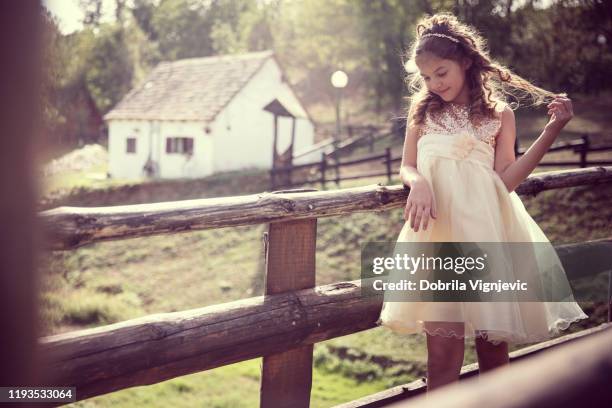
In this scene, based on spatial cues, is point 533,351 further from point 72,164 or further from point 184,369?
point 72,164

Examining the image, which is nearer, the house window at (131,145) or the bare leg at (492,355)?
the bare leg at (492,355)

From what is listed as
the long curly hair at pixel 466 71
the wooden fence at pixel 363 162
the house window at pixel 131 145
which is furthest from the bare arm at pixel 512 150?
the house window at pixel 131 145

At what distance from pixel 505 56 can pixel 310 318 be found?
2376 cm

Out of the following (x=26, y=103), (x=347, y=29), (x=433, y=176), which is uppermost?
(x=347, y=29)

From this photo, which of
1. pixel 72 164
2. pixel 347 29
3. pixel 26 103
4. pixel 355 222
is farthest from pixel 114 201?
pixel 26 103

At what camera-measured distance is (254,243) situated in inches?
443

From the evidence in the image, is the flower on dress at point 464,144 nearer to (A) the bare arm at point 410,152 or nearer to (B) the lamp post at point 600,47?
(A) the bare arm at point 410,152

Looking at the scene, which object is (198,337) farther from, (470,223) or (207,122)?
(207,122)

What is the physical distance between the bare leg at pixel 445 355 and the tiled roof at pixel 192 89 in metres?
18.6

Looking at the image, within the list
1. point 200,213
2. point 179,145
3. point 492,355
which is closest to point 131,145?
point 179,145

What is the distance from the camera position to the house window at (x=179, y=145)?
2092cm

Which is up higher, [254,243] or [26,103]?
[26,103]

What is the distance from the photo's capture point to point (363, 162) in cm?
1455

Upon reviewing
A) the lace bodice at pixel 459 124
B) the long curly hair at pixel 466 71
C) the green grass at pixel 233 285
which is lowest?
the green grass at pixel 233 285
